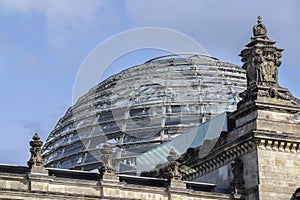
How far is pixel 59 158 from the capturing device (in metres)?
94.6

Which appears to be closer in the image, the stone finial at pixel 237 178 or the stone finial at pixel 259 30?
the stone finial at pixel 237 178

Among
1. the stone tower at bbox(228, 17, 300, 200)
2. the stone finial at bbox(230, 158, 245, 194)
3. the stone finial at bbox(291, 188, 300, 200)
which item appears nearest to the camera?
the stone finial at bbox(291, 188, 300, 200)

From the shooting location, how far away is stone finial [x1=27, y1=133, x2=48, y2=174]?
4303cm

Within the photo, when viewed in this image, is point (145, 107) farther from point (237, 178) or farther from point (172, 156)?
point (237, 178)

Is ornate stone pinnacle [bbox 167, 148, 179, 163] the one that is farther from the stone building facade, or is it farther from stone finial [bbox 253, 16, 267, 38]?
stone finial [bbox 253, 16, 267, 38]

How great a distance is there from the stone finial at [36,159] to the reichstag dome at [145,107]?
137 ft

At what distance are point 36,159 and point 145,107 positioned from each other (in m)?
47.4

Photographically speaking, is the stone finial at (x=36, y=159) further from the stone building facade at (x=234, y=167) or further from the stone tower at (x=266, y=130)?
the stone tower at (x=266, y=130)

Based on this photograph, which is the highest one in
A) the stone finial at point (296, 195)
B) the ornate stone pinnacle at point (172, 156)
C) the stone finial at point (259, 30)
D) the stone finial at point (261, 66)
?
the stone finial at point (259, 30)

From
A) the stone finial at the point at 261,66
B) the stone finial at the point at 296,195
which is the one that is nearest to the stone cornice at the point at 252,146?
the stone finial at the point at 296,195

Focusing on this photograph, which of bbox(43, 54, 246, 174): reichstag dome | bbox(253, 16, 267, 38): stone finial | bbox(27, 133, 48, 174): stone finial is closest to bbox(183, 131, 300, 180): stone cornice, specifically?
bbox(253, 16, 267, 38): stone finial

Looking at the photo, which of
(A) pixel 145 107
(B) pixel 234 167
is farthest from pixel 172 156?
(A) pixel 145 107

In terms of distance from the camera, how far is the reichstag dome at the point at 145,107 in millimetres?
88438

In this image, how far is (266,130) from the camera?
48531 millimetres
